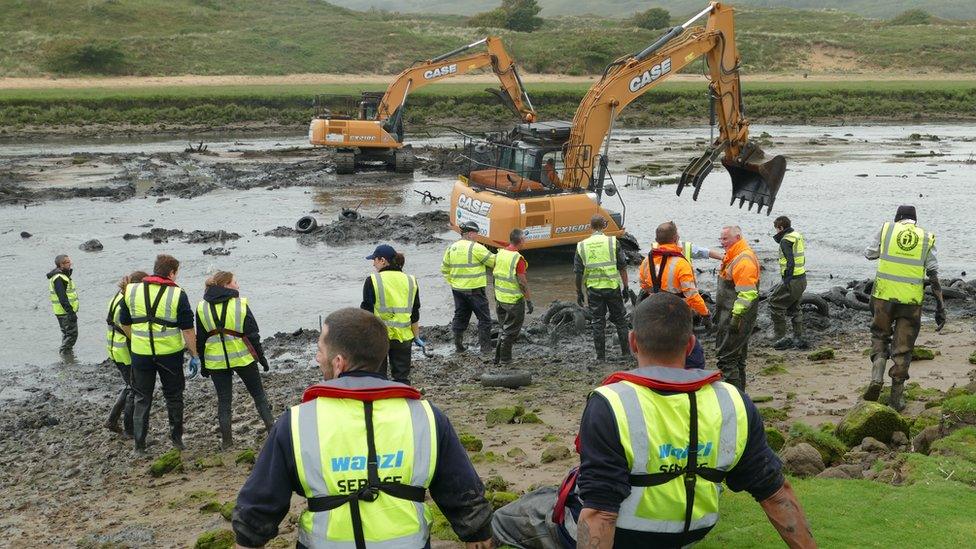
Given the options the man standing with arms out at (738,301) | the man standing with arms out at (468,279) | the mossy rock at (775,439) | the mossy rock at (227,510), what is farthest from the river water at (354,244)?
the mossy rock at (775,439)

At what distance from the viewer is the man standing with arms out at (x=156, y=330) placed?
964 cm

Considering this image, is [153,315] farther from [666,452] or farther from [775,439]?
[666,452]

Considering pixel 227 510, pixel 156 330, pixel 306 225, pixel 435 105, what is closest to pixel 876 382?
pixel 227 510

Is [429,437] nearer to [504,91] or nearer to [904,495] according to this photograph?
[904,495]

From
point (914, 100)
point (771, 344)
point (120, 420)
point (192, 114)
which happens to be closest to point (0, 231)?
point (120, 420)

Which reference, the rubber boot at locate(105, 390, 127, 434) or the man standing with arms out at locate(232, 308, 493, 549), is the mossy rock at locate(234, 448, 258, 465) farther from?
the man standing with arms out at locate(232, 308, 493, 549)

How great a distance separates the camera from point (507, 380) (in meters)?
12.0

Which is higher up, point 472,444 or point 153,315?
point 153,315

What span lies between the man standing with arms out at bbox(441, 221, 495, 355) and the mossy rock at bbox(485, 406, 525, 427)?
129 inches

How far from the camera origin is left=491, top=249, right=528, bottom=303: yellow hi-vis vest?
43.3 feet

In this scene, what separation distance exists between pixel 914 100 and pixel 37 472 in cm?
5852

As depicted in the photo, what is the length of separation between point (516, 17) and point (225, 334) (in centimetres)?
8324

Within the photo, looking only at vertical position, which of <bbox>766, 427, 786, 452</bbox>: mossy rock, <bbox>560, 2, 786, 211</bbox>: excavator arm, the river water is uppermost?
<bbox>560, 2, 786, 211</bbox>: excavator arm

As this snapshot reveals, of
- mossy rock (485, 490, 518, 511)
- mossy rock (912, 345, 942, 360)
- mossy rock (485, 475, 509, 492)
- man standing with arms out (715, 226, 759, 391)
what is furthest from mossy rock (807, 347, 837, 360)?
mossy rock (485, 490, 518, 511)
